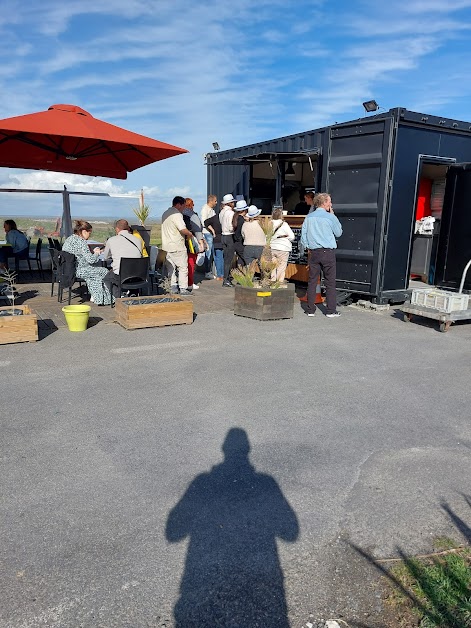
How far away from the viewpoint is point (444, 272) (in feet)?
29.2

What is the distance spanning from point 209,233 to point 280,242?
10.6ft

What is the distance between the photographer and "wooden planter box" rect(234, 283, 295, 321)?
732 cm

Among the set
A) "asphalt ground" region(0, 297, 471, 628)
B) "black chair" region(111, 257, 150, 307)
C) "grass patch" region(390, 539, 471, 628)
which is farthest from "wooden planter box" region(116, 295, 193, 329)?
"grass patch" region(390, 539, 471, 628)

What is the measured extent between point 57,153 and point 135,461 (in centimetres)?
768

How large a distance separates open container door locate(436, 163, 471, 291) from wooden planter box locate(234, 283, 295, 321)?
132 inches

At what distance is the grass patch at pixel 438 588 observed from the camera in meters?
1.97

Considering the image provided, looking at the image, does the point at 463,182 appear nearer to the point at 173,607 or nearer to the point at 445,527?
the point at 445,527

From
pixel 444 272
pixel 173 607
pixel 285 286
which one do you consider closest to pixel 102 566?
pixel 173 607

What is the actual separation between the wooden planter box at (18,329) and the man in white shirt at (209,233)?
611cm

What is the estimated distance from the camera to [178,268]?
9.12m

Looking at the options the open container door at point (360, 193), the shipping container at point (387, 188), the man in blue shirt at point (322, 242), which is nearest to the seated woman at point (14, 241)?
the shipping container at point (387, 188)

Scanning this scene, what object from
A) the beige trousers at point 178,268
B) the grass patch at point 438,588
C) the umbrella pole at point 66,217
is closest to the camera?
the grass patch at point 438,588

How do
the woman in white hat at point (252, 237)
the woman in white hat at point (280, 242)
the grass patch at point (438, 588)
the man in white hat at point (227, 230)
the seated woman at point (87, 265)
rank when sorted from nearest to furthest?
the grass patch at point (438, 588), the seated woman at point (87, 265), the woman in white hat at point (280, 242), the woman in white hat at point (252, 237), the man in white hat at point (227, 230)

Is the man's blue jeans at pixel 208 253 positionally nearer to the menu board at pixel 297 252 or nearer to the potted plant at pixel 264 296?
the menu board at pixel 297 252
